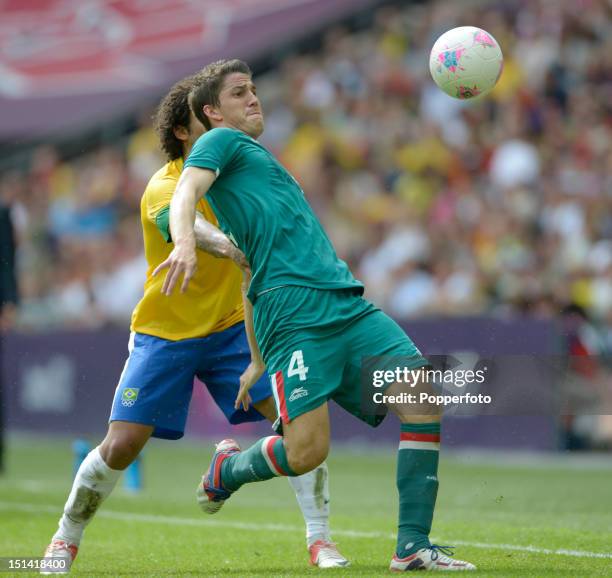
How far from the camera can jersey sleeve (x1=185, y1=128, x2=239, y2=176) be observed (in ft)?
19.6

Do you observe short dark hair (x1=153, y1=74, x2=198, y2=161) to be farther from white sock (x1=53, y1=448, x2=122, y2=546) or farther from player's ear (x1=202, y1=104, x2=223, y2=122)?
white sock (x1=53, y1=448, x2=122, y2=546)

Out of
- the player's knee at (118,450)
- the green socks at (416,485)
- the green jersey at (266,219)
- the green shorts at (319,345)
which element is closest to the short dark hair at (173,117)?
the green jersey at (266,219)

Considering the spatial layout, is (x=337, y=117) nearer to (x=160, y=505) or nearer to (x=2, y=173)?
(x=2, y=173)

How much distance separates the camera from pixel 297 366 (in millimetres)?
5969

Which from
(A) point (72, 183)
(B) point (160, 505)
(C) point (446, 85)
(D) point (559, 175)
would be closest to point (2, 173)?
(A) point (72, 183)

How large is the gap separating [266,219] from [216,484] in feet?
4.37

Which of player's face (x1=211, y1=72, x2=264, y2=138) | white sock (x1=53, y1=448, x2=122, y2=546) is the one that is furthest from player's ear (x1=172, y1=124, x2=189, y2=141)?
white sock (x1=53, y1=448, x2=122, y2=546)

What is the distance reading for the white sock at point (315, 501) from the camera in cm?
684

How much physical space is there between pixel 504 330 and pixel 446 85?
7266mm

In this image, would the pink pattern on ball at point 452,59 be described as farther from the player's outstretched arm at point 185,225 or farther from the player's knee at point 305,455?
the player's knee at point 305,455

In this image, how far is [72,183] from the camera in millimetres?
23797

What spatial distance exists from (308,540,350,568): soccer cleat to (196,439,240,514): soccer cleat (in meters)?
0.56

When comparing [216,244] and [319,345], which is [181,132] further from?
[319,345]

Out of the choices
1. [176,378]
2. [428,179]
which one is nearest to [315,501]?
[176,378]
